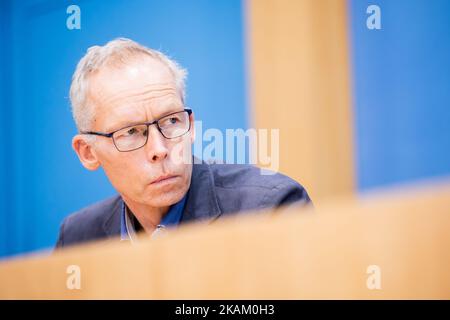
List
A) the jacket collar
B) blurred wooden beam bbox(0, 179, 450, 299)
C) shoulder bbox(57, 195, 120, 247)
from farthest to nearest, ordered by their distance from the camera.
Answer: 1. shoulder bbox(57, 195, 120, 247)
2. the jacket collar
3. blurred wooden beam bbox(0, 179, 450, 299)

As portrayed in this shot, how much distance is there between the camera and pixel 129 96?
1838 mm

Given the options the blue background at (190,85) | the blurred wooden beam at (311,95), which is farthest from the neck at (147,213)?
the blurred wooden beam at (311,95)

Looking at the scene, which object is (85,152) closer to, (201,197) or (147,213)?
(147,213)

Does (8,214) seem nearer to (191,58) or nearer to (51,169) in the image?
(51,169)

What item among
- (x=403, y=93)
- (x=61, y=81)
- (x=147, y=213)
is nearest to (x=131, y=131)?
(x=147, y=213)

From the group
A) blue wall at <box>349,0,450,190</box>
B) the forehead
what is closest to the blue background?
blue wall at <box>349,0,450,190</box>

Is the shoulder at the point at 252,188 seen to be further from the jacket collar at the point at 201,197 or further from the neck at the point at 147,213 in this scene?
the neck at the point at 147,213

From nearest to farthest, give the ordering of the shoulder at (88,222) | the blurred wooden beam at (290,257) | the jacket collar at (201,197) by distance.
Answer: the blurred wooden beam at (290,257), the jacket collar at (201,197), the shoulder at (88,222)

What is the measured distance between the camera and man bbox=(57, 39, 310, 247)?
1828 millimetres

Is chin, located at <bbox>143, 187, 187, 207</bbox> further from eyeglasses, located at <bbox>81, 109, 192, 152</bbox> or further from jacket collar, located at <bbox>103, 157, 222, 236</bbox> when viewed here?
eyeglasses, located at <bbox>81, 109, 192, 152</bbox>

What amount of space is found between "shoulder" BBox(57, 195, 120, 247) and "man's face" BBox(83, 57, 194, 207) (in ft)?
0.44

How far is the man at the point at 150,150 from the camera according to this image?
6.00ft

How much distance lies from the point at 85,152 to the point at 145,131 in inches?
10.3
